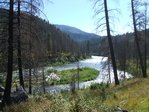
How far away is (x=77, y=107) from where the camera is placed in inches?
171

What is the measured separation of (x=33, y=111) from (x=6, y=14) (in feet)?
17.0

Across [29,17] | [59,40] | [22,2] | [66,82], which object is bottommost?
[66,82]

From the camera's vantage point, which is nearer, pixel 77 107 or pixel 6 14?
pixel 77 107

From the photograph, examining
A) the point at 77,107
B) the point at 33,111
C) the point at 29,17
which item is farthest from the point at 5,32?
the point at 77,107

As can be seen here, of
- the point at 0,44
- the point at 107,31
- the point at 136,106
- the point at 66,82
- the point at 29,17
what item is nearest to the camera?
the point at 136,106

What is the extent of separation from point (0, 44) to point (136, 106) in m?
6.65

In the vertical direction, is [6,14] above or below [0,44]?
above

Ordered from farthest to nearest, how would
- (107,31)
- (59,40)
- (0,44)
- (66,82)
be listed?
(59,40)
(66,82)
(107,31)
(0,44)

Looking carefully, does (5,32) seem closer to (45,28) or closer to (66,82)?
(45,28)

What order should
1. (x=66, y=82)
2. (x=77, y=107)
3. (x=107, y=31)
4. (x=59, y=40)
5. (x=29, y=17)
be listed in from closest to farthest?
(x=77, y=107)
(x=29, y=17)
(x=107, y=31)
(x=66, y=82)
(x=59, y=40)

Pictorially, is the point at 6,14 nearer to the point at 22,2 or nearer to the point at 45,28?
the point at 22,2

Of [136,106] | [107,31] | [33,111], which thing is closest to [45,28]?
[33,111]

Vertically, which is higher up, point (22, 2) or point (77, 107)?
point (22, 2)

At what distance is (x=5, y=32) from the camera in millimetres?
7059
